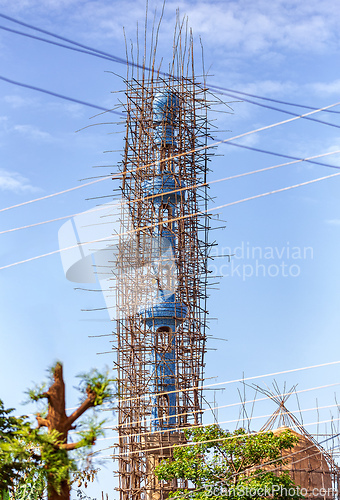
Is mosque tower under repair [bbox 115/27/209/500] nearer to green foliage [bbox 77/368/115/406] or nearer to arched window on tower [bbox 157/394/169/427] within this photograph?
arched window on tower [bbox 157/394/169/427]

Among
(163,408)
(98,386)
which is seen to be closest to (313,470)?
(163,408)

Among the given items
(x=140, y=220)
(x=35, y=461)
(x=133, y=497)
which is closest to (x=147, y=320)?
(x=140, y=220)

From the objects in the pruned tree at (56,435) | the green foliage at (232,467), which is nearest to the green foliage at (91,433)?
the pruned tree at (56,435)

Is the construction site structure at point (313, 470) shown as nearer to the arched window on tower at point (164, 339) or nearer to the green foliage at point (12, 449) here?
the arched window on tower at point (164, 339)

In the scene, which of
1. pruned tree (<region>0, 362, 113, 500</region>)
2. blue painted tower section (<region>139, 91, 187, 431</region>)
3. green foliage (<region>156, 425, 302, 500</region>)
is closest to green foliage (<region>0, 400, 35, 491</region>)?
pruned tree (<region>0, 362, 113, 500</region>)

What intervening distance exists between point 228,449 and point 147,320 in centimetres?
867

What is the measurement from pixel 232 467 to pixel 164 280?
9804mm

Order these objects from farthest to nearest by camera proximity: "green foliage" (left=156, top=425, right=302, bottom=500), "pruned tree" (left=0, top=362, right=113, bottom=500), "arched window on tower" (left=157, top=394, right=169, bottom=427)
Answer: "arched window on tower" (left=157, top=394, right=169, bottom=427), "green foliage" (left=156, top=425, right=302, bottom=500), "pruned tree" (left=0, top=362, right=113, bottom=500)

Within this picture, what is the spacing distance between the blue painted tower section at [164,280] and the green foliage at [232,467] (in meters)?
4.41

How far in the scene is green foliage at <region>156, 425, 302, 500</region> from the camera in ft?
71.8

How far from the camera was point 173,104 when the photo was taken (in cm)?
3416

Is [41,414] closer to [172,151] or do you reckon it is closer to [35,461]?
[35,461]

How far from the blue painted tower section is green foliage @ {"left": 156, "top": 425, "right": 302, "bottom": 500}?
4410 mm

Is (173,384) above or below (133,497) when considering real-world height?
above
